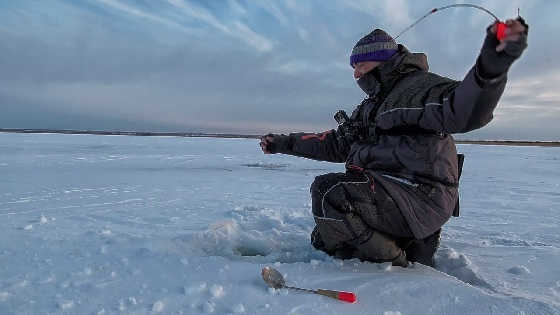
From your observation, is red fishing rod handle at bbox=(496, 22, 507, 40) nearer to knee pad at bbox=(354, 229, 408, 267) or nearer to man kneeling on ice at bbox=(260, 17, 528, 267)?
man kneeling on ice at bbox=(260, 17, 528, 267)

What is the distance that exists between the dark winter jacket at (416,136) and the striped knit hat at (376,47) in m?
0.05

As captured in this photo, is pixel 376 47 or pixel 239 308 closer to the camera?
pixel 239 308

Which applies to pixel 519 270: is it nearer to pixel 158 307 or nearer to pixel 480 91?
pixel 480 91

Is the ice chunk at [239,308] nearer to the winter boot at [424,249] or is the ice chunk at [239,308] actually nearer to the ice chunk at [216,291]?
the ice chunk at [216,291]

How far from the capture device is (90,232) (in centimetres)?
311

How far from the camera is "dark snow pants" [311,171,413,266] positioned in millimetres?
2271

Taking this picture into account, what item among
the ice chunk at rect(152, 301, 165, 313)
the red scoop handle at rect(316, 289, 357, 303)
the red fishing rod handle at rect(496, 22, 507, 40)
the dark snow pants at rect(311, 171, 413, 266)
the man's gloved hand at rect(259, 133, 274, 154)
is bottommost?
the ice chunk at rect(152, 301, 165, 313)

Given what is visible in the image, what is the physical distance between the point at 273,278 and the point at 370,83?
1.29 m

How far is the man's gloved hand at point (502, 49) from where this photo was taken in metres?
1.49

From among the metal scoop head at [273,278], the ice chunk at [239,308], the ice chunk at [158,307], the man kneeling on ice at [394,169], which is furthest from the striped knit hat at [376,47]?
the ice chunk at [158,307]

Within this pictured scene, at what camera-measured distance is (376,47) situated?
241 centimetres

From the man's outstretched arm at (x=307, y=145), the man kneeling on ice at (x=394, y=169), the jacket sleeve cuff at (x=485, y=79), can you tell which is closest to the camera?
the jacket sleeve cuff at (x=485, y=79)

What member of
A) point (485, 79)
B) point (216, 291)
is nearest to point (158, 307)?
point (216, 291)

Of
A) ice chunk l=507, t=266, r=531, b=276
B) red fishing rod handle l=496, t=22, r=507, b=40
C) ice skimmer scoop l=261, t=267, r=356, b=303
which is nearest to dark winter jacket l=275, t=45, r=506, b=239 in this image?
red fishing rod handle l=496, t=22, r=507, b=40
